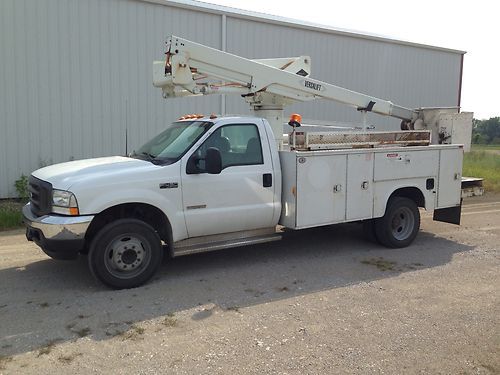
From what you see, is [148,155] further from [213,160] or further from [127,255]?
[127,255]

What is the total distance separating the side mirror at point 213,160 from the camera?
5936 millimetres

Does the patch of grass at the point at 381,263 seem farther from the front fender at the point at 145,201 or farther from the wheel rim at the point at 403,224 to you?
the front fender at the point at 145,201

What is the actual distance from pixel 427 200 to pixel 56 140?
803 centimetres

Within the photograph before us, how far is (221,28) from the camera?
516 inches

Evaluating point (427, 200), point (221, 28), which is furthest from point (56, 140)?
point (427, 200)

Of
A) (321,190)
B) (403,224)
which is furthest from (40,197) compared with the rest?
(403,224)

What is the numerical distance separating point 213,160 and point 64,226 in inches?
72.0

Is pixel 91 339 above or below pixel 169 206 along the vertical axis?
below

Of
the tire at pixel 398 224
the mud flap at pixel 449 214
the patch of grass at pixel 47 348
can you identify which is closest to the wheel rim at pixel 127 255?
the patch of grass at pixel 47 348

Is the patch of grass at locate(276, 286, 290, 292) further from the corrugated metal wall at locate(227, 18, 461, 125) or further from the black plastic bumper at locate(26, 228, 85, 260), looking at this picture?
the corrugated metal wall at locate(227, 18, 461, 125)

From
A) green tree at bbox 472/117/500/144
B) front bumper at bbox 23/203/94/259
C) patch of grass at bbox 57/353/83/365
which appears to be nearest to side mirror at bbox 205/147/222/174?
front bumper at bbox 23/203/94/259

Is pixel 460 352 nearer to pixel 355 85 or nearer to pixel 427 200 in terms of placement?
pixel 427 200

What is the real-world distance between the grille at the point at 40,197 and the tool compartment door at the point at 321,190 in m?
3.15

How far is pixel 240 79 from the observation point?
716 cm
